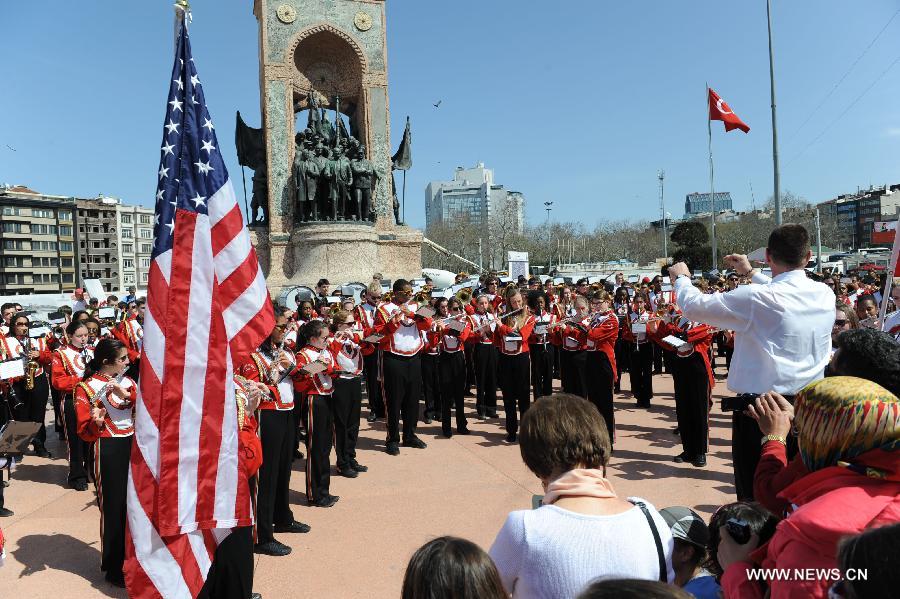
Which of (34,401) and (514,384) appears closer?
(514,384)

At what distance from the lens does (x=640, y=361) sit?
10688mm

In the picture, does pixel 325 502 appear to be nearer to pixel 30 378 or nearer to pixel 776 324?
pixel 776 324

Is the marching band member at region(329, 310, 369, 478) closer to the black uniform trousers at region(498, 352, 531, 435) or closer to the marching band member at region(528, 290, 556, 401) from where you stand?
the black uniform trousers at region(498, 352, 531, 435)

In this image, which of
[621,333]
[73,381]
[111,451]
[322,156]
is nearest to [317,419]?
[111,451]

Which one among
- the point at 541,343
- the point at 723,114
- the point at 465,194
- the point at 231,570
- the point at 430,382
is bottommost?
the point at 231,570

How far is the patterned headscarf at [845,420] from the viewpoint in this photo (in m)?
1.78

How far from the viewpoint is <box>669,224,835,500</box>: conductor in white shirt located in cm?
361

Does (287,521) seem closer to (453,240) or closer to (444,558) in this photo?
(444,558)

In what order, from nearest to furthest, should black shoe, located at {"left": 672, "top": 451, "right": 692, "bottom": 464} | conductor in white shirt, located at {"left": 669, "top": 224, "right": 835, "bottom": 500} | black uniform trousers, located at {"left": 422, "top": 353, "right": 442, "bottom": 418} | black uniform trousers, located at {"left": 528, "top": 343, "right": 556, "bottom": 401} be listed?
conductor in white shirt, located at {"left": 669, "top": 224, "right": 835, "bottom": 500} < black shoe, located at {"left": 672, "top": 451, "right": 692, "bottom": 464} < black uniform trousers, located at {"left": 422, "top": 353, "right": 442, "bottom": 418} < black uniform trousers, located at {"left": 528, "top": 343, "right": 556, "bottom": 401}

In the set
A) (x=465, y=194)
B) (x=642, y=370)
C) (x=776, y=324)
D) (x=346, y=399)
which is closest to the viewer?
(x=776, y=324)

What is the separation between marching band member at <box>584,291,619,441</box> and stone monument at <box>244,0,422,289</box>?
13828 millimetres

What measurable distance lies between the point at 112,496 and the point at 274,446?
1201 millimetres

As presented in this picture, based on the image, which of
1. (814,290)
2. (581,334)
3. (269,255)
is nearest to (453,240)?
(269,255)

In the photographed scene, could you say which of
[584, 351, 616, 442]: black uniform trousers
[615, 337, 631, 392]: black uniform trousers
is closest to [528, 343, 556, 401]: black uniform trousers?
[615, 337, 631, 392]: black uniform trousers
